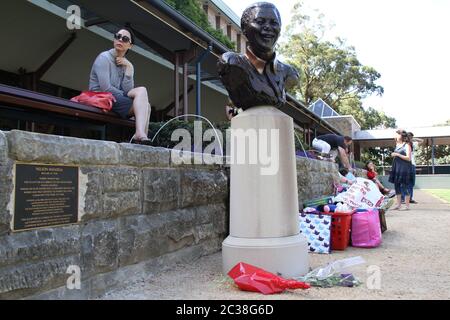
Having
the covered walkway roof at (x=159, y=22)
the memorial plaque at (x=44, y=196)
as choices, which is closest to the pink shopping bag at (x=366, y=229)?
the memorial plaque at (x=44, y=196)

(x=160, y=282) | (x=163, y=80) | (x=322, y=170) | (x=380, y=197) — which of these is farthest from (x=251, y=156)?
(x=163, y=80)

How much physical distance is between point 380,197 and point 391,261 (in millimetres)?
1795

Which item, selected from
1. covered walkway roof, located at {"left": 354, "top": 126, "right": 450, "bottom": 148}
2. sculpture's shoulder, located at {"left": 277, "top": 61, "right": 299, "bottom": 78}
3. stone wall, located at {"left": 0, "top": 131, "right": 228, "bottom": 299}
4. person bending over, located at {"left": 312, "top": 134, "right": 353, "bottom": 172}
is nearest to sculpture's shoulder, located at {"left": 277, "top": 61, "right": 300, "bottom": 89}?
sculpture's shoulder, located at {"left": 277, "top": 61, "right": 299, "bottom": 78}

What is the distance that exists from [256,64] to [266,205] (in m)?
1.43

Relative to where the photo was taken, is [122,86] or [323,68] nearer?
[122,86]

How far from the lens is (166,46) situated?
8.02m

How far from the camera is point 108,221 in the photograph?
3266mm

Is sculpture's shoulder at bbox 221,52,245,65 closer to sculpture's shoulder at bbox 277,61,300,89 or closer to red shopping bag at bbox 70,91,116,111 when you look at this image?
sculpture's shoulder at bbox 277,61,300,89

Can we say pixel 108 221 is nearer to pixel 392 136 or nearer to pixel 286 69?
pixel 286 69

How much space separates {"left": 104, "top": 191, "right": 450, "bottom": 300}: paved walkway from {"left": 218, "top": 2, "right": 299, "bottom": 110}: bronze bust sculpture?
1.72m

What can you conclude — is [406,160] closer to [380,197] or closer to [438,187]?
[380,197]

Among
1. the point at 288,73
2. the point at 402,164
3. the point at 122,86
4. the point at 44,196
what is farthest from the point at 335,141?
the point at 44,196

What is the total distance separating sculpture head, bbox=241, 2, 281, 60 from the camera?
13.3ft

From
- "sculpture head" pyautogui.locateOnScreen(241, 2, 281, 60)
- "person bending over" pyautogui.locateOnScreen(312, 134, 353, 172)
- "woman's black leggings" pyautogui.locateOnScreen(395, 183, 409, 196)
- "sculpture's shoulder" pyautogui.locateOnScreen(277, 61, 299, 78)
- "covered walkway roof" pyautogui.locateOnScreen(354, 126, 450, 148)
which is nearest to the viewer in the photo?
"sculpture head" pyautogui.locateOnScreen(241, 2, 281, 60)
